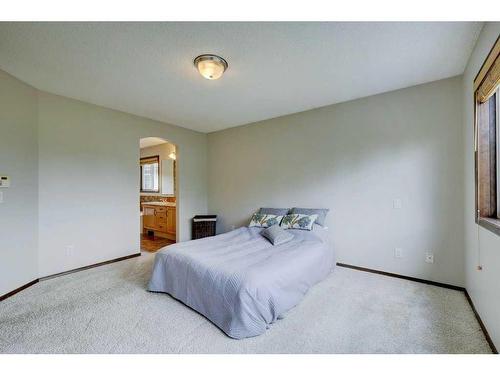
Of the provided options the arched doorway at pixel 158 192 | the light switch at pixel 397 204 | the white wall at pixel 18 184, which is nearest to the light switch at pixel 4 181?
the white wall at pixel 18 184

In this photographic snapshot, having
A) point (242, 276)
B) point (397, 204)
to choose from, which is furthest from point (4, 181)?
point (397, 204)

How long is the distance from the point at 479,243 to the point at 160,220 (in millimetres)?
5350

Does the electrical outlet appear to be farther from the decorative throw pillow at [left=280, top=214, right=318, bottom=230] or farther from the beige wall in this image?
the decorative throw pillow at [left=280, top=214, right=318, bottom=230]

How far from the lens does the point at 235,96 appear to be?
10.3 feet

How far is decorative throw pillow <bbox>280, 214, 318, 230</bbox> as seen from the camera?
10.8 feet

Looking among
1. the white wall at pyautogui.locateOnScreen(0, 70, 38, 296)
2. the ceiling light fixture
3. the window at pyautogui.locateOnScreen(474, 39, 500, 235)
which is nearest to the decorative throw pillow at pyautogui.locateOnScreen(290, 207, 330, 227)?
the window at pyautogui.locateOnScreen(474, 39, 500, 235)

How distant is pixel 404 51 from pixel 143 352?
3.17m

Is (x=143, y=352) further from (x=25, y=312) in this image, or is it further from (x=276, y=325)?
(x=25, y=312)

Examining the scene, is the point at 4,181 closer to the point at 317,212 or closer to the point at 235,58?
the point at 235,58

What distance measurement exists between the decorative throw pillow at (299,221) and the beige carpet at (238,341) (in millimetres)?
814

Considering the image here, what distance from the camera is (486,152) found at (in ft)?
6.55

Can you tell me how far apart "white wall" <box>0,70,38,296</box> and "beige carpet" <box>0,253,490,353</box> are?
30 centimetres
